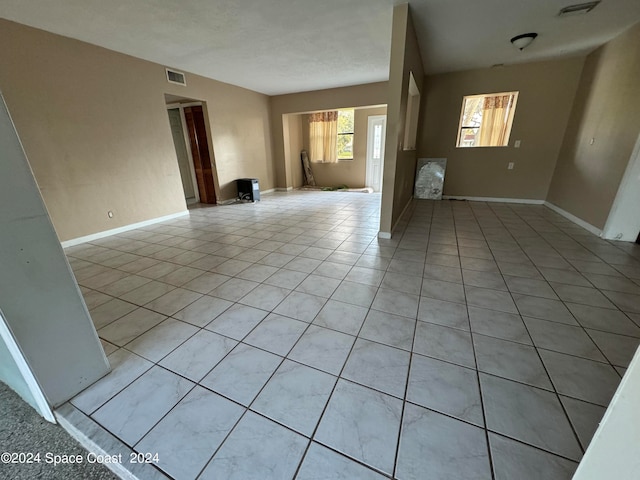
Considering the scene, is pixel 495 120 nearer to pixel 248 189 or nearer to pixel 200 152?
pixel 248 189

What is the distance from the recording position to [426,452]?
1.01 meters

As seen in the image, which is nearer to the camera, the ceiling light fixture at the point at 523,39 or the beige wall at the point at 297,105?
the ceiling light fixture at the point at 523,39

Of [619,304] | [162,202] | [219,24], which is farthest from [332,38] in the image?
[619,304]

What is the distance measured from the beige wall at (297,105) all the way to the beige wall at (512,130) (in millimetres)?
1254

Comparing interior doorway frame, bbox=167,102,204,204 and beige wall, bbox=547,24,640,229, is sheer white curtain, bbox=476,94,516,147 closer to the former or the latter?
beige wall, bbox=547,24,640,229

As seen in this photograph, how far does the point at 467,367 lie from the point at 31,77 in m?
5.05

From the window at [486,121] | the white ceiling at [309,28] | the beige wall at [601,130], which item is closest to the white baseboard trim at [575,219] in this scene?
the beige wall at [601,130]

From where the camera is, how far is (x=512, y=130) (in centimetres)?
494

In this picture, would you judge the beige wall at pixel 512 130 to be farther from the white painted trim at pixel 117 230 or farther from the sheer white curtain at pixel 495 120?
the white painted trim at pixel 117 230

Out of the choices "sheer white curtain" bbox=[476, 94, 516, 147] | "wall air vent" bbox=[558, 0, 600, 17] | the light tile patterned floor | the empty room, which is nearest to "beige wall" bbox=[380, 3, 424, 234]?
the empty room

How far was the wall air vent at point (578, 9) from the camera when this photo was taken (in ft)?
8.74

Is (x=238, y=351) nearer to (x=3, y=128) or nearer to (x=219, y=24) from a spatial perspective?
(x=3, y=128)

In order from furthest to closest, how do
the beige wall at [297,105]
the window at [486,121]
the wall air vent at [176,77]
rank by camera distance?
the beige wall at [297,105], the window at [486,121], the wall air vent at [176,77]

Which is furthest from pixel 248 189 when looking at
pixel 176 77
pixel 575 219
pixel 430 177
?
pixel 575 219
